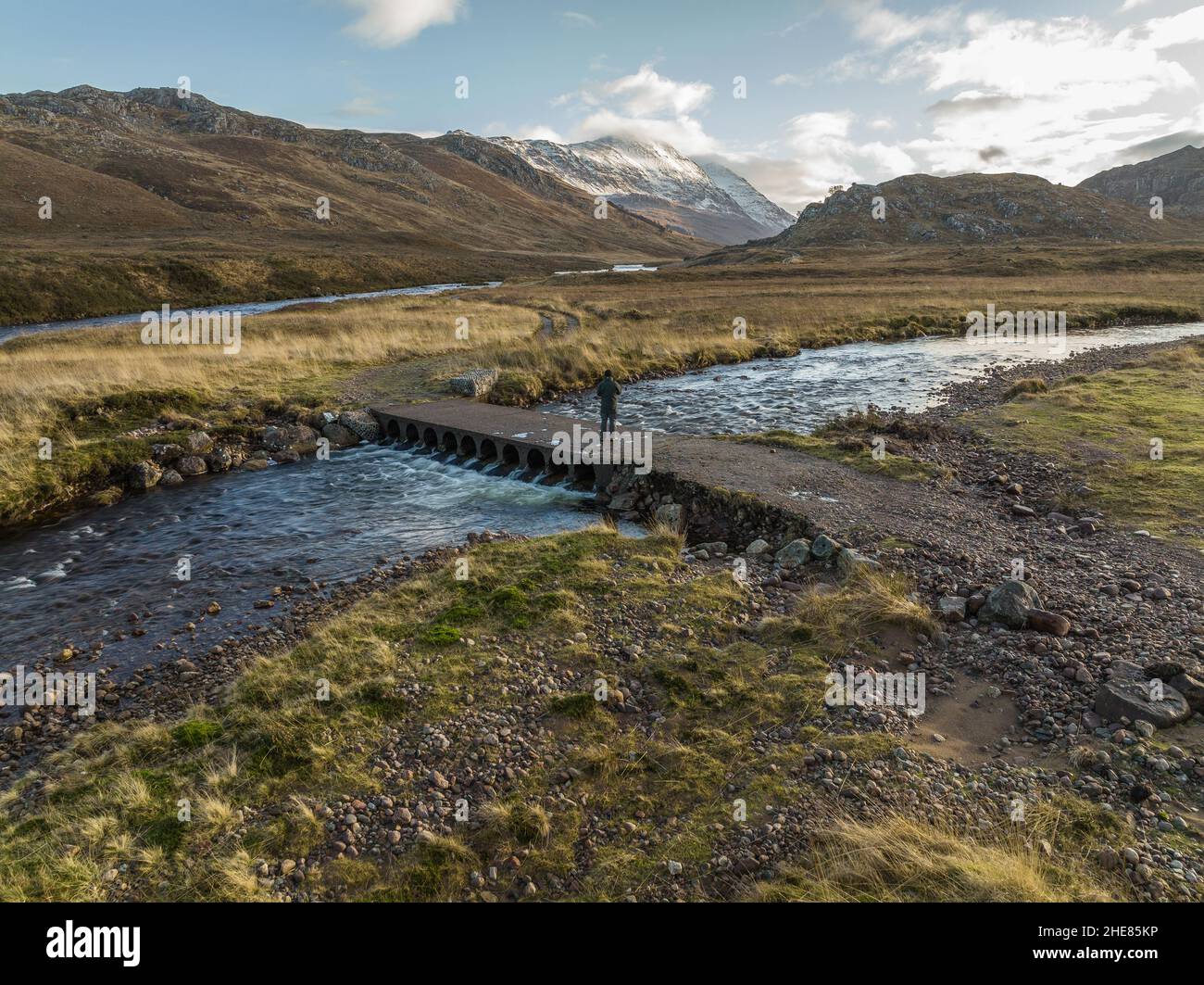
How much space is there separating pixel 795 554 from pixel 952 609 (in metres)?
3.57

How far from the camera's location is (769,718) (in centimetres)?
948

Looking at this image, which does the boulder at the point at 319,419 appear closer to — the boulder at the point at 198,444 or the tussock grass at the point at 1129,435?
the boulder at the point at 198,444

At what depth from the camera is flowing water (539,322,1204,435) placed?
2905 centimetres

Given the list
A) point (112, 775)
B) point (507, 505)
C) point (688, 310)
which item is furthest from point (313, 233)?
point (112, 775)

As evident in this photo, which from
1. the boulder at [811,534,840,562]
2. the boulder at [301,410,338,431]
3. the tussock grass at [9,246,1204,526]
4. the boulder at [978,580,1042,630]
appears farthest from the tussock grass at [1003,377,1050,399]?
the boulder at [301,410,338,431]

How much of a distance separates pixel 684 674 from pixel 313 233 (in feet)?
509

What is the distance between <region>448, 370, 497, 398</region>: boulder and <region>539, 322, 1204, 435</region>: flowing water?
3.35 metres

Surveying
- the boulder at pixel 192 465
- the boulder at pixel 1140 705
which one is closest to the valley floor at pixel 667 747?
the boulder at pixel 1140 705

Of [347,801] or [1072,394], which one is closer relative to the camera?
[347,801]

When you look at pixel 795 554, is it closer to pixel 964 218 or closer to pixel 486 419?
pixel 486 419

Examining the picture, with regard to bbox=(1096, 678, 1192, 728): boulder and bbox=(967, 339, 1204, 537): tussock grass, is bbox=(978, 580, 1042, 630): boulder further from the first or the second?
bbox=(967, 339, 1204, 537): tussock grass

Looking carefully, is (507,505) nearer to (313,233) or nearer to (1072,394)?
(1072,394)

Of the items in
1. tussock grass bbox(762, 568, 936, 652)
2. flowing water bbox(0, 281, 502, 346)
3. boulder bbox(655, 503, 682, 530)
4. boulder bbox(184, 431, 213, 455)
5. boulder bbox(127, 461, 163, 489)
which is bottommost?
tussock grass bbox(762, 568, 936, 652)
